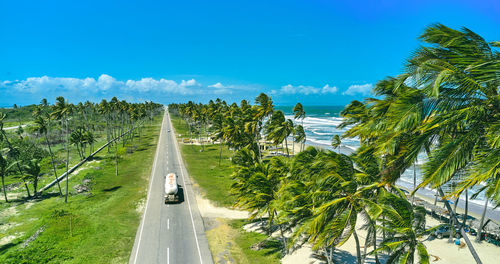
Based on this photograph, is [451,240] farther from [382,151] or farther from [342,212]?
[382,151]

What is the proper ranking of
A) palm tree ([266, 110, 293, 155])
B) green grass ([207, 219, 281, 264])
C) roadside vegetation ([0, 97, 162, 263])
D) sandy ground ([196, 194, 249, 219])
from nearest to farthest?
green grass ([207, 219, 281, 264]) → roadside vegetation ([0, 97, 162, 263]) → sandy ground ([196, 194, 249, 219]) → palm tree ([266, 110, 293, 155])

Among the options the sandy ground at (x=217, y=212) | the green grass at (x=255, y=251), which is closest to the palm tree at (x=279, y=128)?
the sandy ground at (x=217, y=212)

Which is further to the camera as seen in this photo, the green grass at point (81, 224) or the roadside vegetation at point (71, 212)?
the roadside vegetation at point (71, 212)

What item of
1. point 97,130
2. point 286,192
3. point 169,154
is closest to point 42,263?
point 286,192

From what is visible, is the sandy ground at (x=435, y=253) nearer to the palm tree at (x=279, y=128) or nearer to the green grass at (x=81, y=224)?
the palm tree at (x=279, y=128)

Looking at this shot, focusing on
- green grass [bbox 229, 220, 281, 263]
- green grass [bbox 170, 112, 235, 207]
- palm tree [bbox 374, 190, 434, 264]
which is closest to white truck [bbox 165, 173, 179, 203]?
green grass [bbox 170, 112, 235, 207]

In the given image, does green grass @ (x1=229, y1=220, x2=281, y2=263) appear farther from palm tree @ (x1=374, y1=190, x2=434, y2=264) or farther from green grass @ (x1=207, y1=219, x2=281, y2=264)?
palm tree @ (x1=374, y1=190, x2=434, y2=264)
